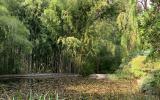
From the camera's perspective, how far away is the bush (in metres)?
12.9

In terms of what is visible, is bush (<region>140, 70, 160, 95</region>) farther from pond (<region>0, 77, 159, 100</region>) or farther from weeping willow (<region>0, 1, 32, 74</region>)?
weeping willow (<region>0, 1, 32, 74</region>)

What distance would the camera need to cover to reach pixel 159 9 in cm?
1036

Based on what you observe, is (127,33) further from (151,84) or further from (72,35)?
(72,35)

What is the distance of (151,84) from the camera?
1347 centimetres

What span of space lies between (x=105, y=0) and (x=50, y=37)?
3612 millimetres

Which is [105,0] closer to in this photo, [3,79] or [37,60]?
[37,60]

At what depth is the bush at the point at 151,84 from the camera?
1293cm

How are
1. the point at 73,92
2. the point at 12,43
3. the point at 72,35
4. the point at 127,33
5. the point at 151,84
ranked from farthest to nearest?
the point at 72,35 → the point at 12,43 → the point at 127,33 → the point at 151,84 → the point at 73,92

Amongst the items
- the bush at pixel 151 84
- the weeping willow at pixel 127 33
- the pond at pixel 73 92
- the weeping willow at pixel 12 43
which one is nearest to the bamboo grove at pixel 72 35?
the weeping willow at pixel 12 43

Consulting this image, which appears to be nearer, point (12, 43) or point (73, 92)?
point (73, 92)

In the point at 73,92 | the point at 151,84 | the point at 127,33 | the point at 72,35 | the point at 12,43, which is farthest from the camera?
the point at 72,35

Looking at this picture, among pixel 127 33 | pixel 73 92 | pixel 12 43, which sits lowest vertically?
pixel 73 92

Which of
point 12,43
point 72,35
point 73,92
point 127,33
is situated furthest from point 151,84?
point 72,35

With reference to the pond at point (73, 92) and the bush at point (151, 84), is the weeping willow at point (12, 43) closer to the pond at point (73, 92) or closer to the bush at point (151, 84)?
the pond at point (73, 92)
